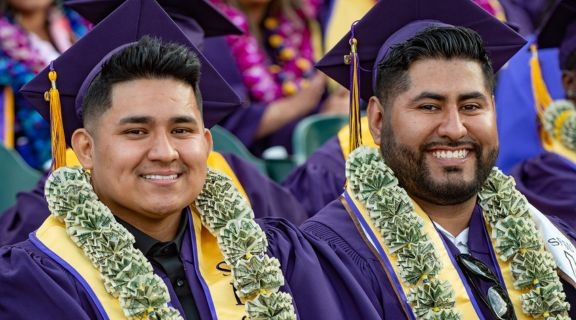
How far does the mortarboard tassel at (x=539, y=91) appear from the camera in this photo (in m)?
5.39

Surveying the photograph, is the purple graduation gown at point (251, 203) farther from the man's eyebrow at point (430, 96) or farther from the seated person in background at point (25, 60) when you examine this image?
the man's eyebrow at point (430, 96)

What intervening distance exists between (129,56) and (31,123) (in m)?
2.56

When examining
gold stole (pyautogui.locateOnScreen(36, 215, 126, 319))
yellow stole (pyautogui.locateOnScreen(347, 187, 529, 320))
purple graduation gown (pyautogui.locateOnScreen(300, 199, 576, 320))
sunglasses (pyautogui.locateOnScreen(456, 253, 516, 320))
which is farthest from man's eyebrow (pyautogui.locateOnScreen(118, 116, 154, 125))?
sunglasses (pyautogui.locateOnScreen(456, 253, 516, 320))

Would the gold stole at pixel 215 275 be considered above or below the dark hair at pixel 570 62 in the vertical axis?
below

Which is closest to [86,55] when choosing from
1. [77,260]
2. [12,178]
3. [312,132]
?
[77,260]

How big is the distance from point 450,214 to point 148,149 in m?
1.06

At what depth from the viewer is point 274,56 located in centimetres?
669

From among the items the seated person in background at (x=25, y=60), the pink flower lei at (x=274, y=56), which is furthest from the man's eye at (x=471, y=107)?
the pink flower lei at (x=274, y=56)

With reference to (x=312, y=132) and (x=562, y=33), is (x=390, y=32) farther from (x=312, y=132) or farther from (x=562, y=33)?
(x=312, y=132)

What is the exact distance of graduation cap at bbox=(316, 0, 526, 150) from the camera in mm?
3762

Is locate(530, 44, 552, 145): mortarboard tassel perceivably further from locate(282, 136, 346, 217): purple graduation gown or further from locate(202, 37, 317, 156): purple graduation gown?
locate(202, 37, 317, 156): purple graduation gown

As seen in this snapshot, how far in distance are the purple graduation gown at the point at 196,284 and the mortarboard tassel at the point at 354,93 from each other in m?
0.46

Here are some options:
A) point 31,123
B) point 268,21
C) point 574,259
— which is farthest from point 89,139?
point 268,21

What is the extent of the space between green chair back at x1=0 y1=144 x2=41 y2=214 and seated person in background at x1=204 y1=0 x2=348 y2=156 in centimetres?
135
